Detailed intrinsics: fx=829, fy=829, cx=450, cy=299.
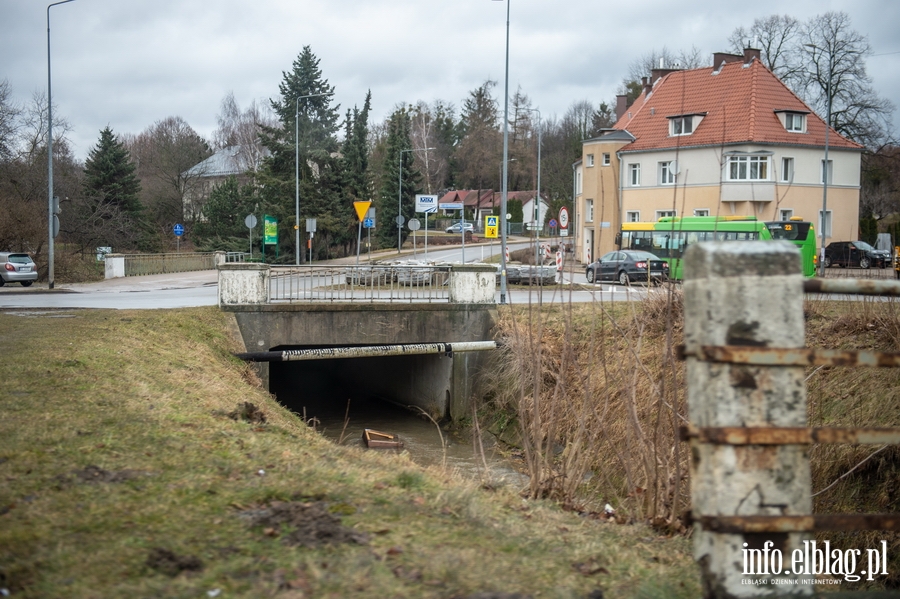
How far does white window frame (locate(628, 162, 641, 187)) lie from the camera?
1918 inches

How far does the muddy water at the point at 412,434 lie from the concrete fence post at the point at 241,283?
279 cm

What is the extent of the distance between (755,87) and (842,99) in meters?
10.5

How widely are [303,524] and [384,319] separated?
12.9 meters

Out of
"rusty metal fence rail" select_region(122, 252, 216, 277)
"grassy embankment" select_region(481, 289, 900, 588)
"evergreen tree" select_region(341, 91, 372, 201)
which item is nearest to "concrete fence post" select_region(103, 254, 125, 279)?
"rusty metal fence rail" select_region(122, 252, 216, 277)

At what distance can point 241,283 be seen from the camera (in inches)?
624

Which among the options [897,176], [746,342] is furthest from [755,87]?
[746,342]

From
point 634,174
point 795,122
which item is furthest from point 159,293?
point 795,122

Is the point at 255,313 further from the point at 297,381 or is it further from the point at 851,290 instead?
the point at 851,290

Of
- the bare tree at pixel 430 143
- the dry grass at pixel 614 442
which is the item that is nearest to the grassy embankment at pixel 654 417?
the dry grass at pixel 614 442

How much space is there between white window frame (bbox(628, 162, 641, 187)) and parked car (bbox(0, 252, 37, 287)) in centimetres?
3265

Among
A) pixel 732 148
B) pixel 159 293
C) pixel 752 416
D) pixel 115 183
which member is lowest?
pixel 159 293

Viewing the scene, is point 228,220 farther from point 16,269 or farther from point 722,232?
point 722,232

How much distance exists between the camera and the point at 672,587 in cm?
383

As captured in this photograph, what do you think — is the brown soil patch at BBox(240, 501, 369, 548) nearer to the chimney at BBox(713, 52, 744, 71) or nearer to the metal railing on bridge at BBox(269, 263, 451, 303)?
the metal railing on bridge at BBox(269, 263, 451, 303)
